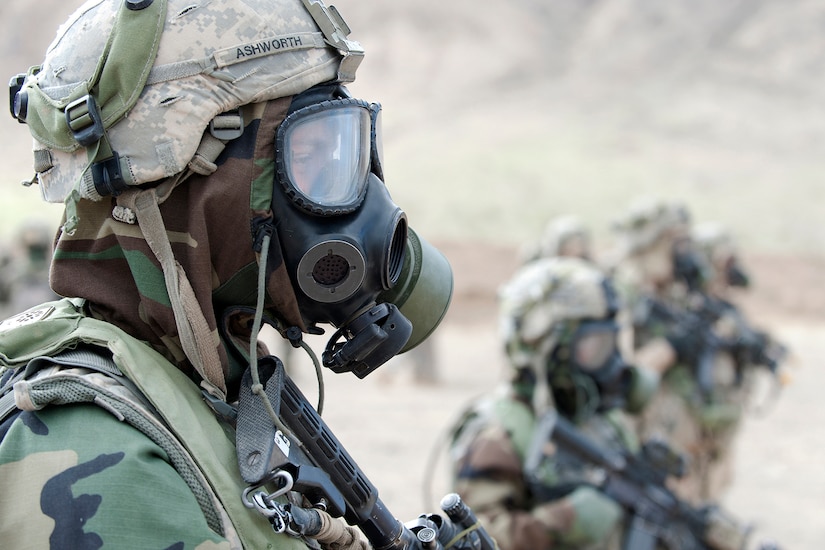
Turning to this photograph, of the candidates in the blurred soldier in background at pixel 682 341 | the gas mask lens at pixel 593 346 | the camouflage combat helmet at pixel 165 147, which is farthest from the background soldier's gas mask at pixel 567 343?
the camouflage combat helmet at pixel 165 147

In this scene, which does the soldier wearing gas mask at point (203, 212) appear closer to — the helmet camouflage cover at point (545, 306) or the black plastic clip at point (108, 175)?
the black plastic clip at point (108, 175)

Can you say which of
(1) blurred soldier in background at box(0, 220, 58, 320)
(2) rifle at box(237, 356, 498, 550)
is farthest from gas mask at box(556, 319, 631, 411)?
(1) blurred soldier in background at box(0, 220, 58, 320)

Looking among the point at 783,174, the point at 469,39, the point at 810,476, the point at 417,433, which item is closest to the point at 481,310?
the point at 417,433

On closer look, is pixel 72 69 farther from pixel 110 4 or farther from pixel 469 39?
pixel 469 39

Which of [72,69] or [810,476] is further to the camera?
[810,476]

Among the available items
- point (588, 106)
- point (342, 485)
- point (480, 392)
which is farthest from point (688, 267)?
point (588, 106)

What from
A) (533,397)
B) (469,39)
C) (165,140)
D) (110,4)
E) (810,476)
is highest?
(469,39)

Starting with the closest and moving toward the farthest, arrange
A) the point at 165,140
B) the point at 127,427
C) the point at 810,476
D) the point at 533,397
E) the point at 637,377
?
the point at 127,427 < the point at 165,140 < the point at 533,397 < the point at 637,377 < the point at 810,476

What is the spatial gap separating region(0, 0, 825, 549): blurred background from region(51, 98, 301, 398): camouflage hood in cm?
746

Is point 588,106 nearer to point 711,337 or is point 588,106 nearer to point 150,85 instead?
point 711,337

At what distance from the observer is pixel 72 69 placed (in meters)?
1.85

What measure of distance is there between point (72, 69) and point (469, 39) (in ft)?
142

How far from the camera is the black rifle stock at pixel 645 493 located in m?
4.54

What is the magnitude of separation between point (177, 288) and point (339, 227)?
1.05 ft
